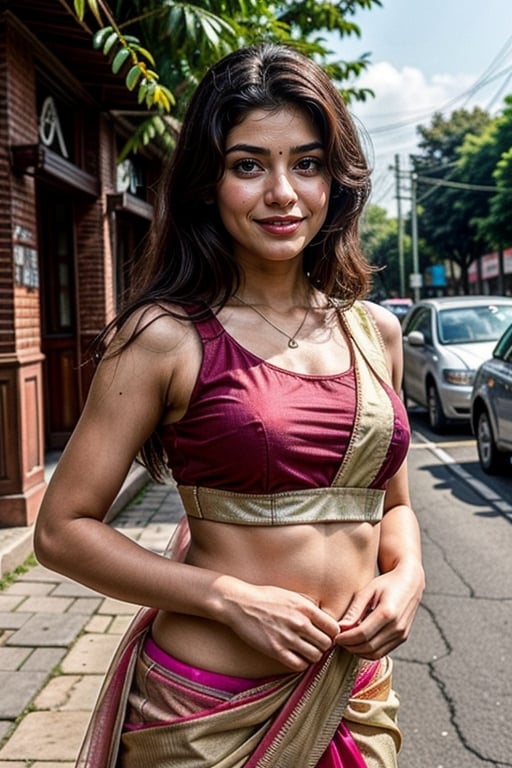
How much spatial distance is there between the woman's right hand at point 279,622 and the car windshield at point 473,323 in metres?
11.0

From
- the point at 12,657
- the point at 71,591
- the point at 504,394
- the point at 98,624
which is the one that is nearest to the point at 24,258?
the point at 71,591

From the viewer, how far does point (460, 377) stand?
37.2 ft

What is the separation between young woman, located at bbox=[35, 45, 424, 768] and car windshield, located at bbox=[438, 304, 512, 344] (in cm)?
1070

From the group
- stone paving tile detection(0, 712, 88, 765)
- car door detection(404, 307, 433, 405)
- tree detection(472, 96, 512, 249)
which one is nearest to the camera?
stone paving tile detection(0, 712, 88, 765)

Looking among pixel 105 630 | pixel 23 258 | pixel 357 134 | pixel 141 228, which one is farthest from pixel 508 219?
pixel 357 134

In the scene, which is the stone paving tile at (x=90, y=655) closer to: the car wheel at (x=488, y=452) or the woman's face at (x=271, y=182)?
the woman's face at (x=271, y=182)

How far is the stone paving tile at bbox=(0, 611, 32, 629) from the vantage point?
4.75 metres

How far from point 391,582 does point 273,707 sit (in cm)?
30

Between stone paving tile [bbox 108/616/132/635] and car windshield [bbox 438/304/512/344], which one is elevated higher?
car windshield [bbox 438/304/512/344]

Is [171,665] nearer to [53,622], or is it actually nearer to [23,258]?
[53,622]

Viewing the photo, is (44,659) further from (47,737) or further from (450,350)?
(450,350)

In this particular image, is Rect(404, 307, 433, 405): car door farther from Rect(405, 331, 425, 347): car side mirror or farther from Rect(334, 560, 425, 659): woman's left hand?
Rect(334, 560, 425, 659): woman's left hand

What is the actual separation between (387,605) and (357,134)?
3.04 feet

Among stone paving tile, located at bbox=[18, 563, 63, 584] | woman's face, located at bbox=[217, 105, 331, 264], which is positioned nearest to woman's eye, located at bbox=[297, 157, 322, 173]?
woman's face, located at bbox=[217, 105, 331, 264]
